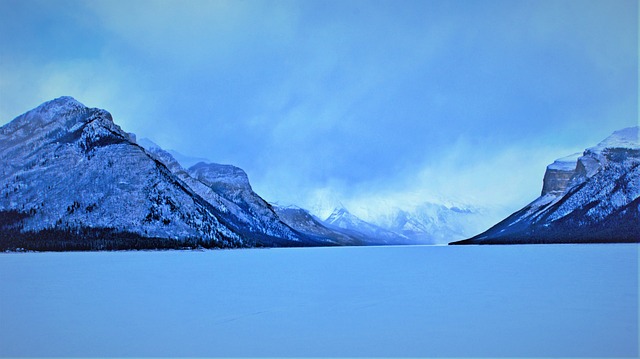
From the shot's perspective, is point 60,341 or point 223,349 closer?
point 223,349

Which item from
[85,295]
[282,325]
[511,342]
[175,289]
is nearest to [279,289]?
[175,289]

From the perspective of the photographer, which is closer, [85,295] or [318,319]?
[318,319]

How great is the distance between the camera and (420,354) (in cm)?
2470

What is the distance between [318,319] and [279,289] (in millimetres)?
21824

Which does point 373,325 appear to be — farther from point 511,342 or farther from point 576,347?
point 576,347

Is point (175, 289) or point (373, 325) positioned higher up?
point (175, 289)

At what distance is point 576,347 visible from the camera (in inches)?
997

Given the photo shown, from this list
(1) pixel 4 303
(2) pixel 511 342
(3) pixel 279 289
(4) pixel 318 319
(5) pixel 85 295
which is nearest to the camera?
(2) pixel 511 342

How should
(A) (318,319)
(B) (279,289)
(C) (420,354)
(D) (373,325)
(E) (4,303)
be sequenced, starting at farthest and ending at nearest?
(B) (279,289) < (E) (4,303) < (A) (318,319) < (D) (373,325) < (C) (420,354)

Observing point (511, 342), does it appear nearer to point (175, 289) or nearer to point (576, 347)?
point (576, 347)

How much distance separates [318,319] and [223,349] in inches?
405

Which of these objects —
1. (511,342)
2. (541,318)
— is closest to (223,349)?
(511,342)

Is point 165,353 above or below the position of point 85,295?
below

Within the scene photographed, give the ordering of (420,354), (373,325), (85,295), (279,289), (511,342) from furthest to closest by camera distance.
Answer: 1. (279,289)
2. (85,295)
3. (373,325)
4. (511,342)
5. (420,354)
